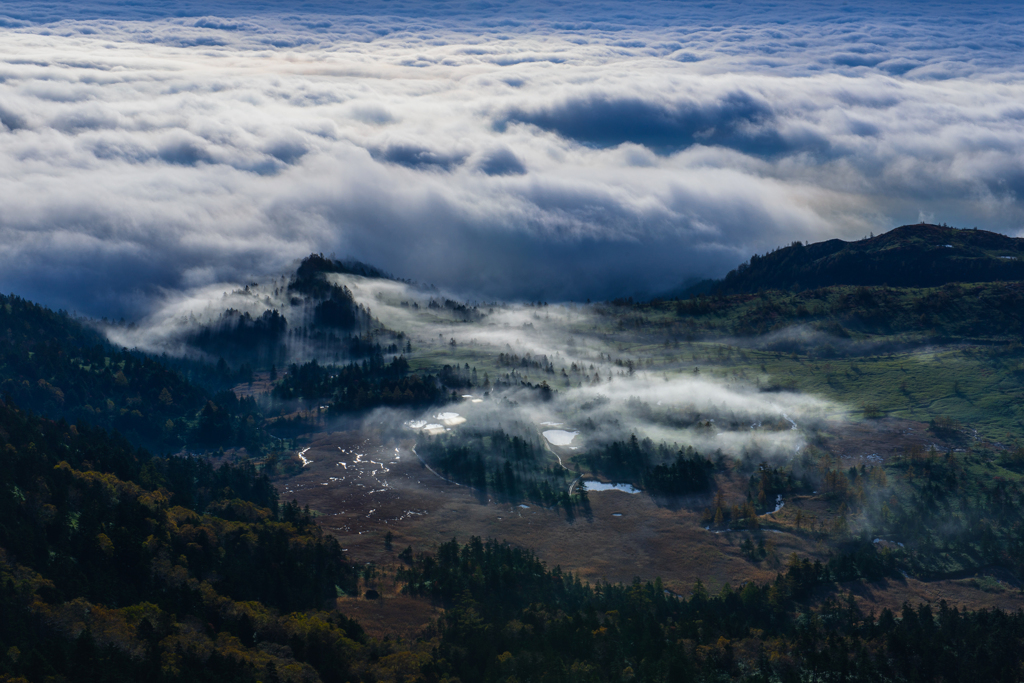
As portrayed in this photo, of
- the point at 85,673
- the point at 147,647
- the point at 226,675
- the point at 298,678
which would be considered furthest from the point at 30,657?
the point at 298,678

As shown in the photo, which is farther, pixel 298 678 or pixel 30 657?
pixel 298 678

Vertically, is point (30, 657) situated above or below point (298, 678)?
above

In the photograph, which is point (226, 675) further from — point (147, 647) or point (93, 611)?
point (93, 611)

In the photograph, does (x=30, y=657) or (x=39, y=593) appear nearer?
(x=30, y=657)

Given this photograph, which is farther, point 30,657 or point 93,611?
point 93,611

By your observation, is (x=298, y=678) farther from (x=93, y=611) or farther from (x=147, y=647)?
(x=93, y=611)

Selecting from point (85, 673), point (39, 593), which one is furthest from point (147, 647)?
point (39, 593)

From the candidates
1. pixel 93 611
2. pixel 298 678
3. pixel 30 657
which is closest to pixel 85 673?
pixel 30 657
